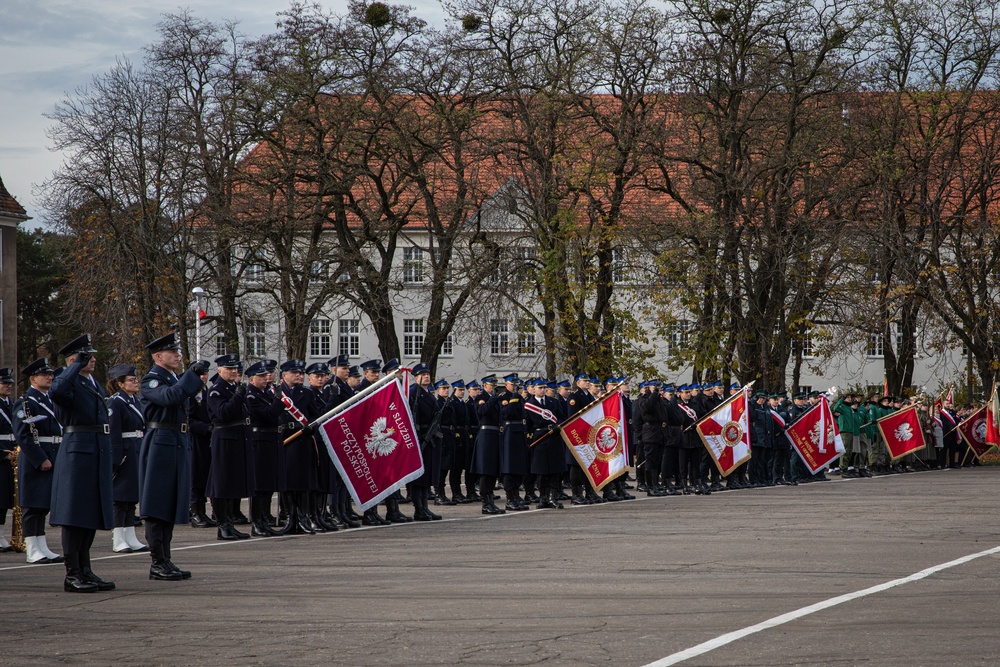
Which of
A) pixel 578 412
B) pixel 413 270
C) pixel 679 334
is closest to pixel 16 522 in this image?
pixel 578 412

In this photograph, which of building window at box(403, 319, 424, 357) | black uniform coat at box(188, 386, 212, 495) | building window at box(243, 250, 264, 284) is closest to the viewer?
black uniform coat at box(188, 386, 212, 495)

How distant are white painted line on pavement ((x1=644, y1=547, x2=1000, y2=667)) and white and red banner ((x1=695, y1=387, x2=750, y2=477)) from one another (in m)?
11.6

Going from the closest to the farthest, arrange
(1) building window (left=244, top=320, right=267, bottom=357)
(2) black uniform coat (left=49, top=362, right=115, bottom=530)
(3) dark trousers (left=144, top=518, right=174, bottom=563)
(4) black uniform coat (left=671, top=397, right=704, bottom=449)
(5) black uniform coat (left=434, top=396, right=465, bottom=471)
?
1. (2) black uniform coat (left=49, top=362, right=115, bottom=530)
2. (3) dark trousers (left=144, top=518, right=174, bottom=563)
3. (5) black uniform coat (left=434, top=396, right=465, bottom=471)
4. (4) black uniform coat (left=671, top=397, right=704, bottom=449)
5. (1) building window (left=244, top=320, right=267, bottom=357)

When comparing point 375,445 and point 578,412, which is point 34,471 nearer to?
point 375,445

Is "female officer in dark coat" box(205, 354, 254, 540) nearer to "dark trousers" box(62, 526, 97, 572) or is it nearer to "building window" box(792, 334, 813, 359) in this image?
"dark trousers" box(62, 526, 97, 572)

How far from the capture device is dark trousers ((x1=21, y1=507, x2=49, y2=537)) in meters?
12.7

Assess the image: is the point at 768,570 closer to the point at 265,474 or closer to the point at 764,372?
the point at 265,474

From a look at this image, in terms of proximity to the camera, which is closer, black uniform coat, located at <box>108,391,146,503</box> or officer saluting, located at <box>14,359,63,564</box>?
officer saluting, located at <box>14,359,63,564</box>

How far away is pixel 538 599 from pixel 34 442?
5538 mm

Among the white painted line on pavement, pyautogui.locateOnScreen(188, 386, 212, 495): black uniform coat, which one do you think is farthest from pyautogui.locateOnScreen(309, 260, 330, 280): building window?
the white painted line on pavement

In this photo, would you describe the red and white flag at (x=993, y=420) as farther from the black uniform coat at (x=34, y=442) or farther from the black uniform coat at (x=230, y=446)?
the black uniform coat at (x=34, y=442)

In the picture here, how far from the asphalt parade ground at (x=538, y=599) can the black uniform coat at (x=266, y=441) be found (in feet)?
2.25

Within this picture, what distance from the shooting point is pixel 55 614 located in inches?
355

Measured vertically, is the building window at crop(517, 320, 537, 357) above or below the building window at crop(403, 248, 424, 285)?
below
